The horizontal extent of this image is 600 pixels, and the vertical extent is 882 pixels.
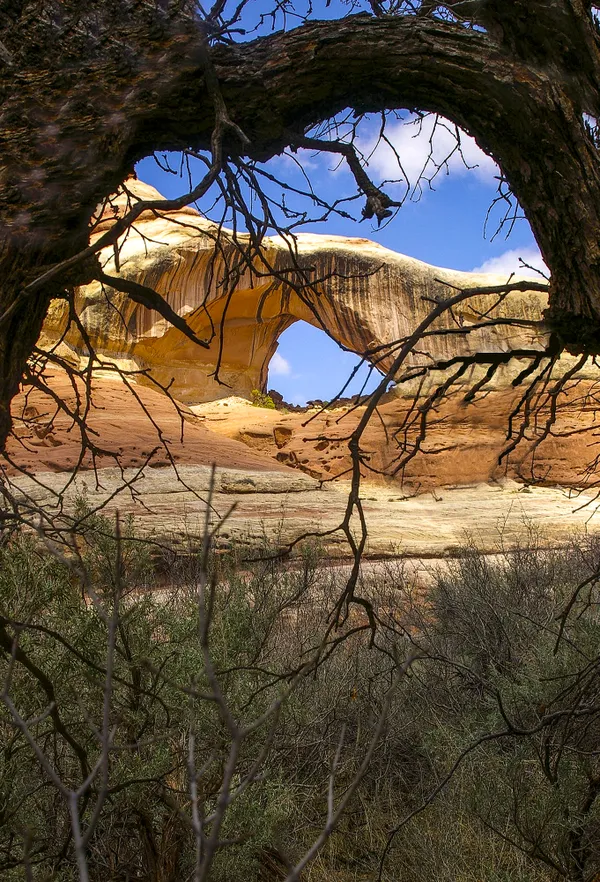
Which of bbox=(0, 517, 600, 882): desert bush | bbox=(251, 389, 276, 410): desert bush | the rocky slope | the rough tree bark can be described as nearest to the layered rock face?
the rocky slope

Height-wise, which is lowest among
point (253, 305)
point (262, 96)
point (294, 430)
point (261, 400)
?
point (262, 96)

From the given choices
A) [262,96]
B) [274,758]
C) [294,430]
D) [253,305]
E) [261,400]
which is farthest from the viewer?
[253,305]

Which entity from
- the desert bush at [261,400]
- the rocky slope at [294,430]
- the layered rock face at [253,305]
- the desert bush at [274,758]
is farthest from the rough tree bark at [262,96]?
the desert bush at [261,400]

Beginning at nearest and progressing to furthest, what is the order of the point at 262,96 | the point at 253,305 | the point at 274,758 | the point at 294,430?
the point at 262,96, the point at 274,758, the point at 294,430, the point at 253,305

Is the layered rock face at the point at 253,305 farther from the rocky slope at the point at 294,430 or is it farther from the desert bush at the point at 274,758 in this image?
the desert bush at the point at 274,758

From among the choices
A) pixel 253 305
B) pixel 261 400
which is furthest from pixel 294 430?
pixel 253 305

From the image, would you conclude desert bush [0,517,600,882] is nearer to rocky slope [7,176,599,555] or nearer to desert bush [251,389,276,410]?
rocky slope [7,176,599,555]

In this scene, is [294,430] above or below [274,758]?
above

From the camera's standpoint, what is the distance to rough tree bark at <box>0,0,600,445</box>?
1775 mm

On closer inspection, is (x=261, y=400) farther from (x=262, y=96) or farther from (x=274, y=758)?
(x=262, y=96)

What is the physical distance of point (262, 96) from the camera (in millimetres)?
2029

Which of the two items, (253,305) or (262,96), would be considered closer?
(262,96)

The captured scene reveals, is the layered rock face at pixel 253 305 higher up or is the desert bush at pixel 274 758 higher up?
the layered rock face at pixel 253 305

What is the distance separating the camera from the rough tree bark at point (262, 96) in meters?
1.78
